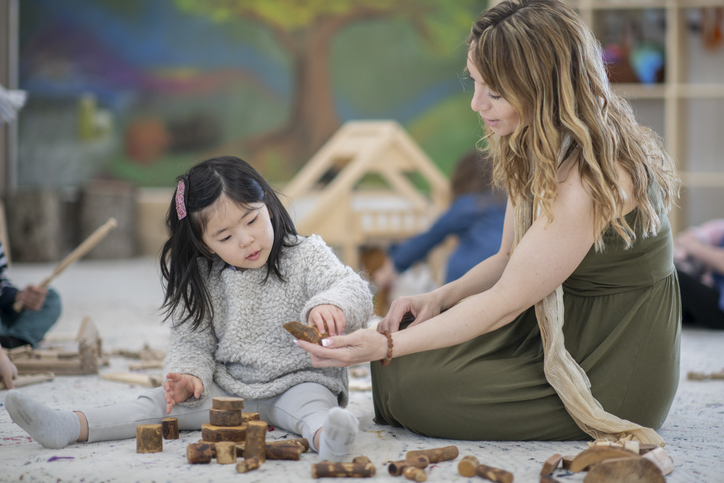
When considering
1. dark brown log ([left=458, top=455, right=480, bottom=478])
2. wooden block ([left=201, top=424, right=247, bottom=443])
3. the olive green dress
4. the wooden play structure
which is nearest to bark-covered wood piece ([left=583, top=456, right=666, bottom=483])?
dark brown log ([left=458, top=455, right=480, bottom=478])

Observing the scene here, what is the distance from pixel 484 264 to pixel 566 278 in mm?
252

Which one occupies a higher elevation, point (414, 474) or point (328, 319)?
point (328, 319)

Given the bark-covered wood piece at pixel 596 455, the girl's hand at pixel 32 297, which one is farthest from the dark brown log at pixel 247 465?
the girl's hand at pixel 32 297

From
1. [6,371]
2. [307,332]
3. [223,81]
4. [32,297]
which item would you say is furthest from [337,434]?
[223,81]

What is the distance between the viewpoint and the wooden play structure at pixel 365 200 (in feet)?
11.3

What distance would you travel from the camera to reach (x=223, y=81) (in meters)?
5.79

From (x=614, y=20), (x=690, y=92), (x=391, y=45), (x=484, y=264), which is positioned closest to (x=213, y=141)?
(x=391, y=45)

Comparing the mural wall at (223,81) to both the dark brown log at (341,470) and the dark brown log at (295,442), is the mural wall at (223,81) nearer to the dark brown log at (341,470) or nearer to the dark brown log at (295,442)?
the dark brown log at (295,442)

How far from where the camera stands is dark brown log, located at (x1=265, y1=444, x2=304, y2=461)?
1155 mm

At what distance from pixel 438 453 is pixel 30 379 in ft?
3.47

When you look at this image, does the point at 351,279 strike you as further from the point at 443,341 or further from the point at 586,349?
the point at 586,349

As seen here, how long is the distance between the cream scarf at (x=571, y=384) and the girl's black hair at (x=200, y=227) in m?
0.51

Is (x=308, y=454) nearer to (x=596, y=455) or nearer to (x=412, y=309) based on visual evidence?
(x=412, y=309)

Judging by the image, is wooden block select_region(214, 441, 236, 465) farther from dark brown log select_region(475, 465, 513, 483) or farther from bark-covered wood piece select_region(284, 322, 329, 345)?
dark brown log select_region(475, 465, 513, 483)
